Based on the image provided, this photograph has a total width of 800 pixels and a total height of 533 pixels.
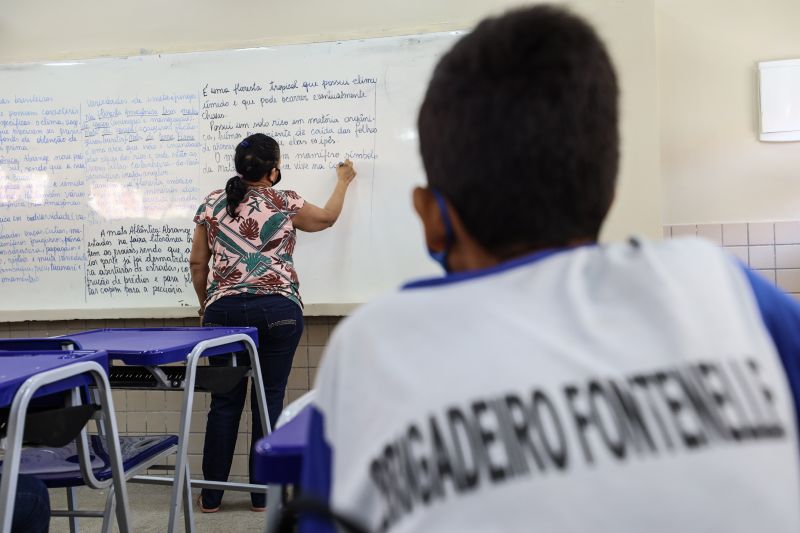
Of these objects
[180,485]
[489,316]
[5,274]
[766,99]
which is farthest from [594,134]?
[5,274]

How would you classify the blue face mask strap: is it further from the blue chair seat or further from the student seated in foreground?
the blue chair seat

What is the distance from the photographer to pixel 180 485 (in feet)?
7.17

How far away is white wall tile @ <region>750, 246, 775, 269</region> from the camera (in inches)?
121

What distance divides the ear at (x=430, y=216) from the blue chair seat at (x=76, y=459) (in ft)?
4.59

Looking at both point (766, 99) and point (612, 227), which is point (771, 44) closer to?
point (766, 99)

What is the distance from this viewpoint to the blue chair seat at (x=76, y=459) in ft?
5.67

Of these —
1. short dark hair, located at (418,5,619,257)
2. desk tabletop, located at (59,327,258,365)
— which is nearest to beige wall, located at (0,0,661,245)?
desk tabletop, located at (59,327,258,365)

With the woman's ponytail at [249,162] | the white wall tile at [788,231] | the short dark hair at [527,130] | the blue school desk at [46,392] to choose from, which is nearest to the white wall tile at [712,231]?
the white wall tile at [788,231]

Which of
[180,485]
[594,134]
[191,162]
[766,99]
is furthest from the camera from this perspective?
[191,162]

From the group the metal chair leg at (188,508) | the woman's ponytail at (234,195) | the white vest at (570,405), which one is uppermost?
the woman's ponytail at (234,195)

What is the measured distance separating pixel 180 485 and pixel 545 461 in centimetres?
196

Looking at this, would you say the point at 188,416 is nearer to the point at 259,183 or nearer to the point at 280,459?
the point at 259,183

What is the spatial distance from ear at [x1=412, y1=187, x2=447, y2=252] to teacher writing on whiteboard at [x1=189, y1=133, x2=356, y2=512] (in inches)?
82.8

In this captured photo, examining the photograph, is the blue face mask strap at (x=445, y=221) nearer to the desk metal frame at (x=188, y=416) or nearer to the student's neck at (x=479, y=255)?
the student's neck at (x=479, y=255)
